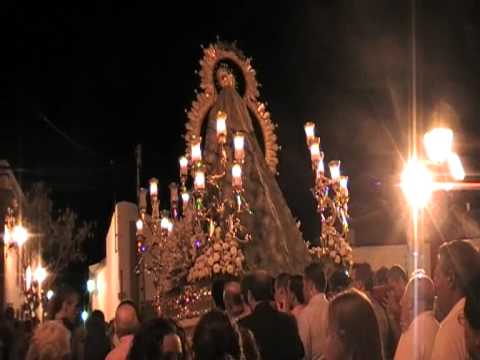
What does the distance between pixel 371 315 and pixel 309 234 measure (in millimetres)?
17894

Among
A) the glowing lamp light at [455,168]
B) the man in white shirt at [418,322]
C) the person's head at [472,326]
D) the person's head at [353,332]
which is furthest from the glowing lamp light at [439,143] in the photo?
the person's head at [472,326]

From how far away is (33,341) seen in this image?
6.18 metres

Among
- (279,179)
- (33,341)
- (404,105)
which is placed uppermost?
(404,105)

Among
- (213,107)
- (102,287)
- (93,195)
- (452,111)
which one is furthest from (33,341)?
(93,195)

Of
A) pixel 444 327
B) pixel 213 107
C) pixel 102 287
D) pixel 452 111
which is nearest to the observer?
pixel 444 327

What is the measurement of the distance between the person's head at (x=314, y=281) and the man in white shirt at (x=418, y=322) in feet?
6.23

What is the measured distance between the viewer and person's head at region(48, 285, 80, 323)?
30.0 feet

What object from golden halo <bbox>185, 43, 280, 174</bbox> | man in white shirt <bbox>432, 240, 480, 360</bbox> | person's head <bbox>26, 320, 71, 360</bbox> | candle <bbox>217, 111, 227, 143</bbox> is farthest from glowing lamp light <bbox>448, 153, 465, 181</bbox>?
golden halo <bbox>185, 43, 280, 174</bbox>

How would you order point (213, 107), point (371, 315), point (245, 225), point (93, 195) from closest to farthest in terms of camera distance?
point (371, 315) → point (245, 225) → point (213, 107) → point (93, 195)

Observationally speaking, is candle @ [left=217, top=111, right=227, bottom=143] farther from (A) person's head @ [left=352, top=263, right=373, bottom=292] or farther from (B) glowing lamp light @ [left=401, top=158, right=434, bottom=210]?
(A) person's head @ [left=352, top=263, right=373, bottom=292]

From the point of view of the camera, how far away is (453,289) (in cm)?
563

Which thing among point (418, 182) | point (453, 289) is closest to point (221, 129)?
point (418, 182)

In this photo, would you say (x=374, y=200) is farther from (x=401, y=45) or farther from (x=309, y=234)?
(x=401, y=45)

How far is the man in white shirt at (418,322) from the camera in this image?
6055mm
